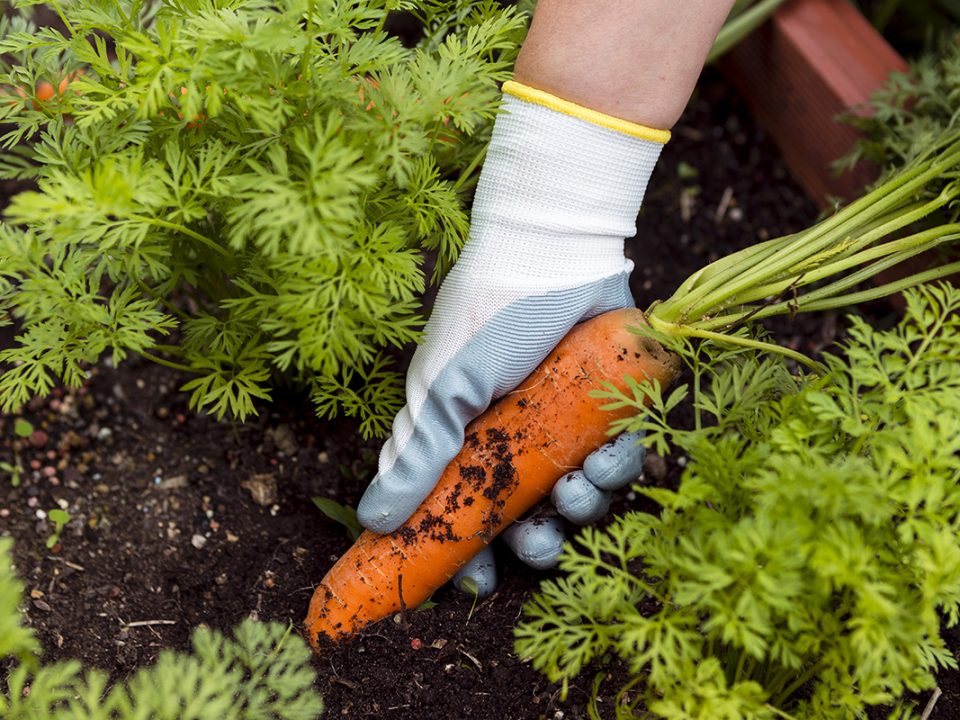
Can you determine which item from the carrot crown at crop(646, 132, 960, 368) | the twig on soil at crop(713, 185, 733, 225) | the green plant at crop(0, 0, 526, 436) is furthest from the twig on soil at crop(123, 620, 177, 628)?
the twig on soil at crop(713, 185, 733, 225)

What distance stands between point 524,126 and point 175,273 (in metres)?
0.53

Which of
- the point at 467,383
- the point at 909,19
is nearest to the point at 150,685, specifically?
the point at 467,383

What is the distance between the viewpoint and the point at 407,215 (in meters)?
1.23

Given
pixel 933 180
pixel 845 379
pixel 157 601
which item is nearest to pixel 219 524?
pixel 157 601

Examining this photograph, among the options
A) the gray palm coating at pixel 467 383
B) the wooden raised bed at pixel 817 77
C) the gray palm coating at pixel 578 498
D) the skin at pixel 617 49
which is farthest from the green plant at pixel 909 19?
the gray palm coating at pixel 578 498

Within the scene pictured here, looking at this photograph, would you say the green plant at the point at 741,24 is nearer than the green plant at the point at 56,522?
No

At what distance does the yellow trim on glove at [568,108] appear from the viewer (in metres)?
1.27

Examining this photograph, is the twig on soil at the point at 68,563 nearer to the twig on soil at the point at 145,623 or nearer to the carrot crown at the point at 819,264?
the twig on soil at the point at 145,623

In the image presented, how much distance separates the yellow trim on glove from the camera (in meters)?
1.27

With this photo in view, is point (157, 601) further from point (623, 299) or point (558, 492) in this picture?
point (623, 299)

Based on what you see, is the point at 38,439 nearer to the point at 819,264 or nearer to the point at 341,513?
the point at 341,513

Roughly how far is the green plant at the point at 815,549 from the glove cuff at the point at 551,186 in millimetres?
341

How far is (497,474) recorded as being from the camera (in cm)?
139

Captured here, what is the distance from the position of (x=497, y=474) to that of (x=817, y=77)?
1.06m
